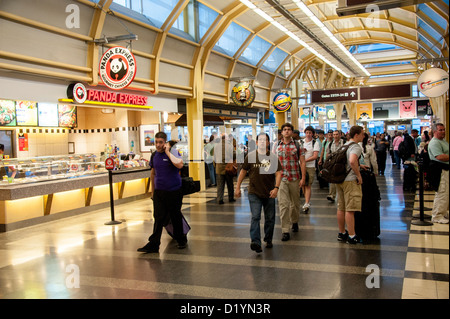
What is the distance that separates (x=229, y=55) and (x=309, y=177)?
7613 mm

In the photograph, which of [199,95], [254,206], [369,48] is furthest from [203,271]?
[369,48]

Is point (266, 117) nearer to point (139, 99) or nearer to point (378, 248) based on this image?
point (139, 99)

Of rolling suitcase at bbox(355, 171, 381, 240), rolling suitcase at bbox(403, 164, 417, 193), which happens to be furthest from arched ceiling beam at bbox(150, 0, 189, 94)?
rolling suitcase at bbox(403, 164, 417, 193)

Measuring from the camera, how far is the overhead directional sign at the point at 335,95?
69.8ft

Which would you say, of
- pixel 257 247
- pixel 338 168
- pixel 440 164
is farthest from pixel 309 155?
pixel 257 247

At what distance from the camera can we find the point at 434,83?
11.8 meters

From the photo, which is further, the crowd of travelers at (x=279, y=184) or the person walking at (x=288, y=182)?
the person walking at (x=288, y=182)

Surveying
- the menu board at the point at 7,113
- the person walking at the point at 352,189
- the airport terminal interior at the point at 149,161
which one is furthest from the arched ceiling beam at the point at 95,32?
the person walking at the point at 352,189

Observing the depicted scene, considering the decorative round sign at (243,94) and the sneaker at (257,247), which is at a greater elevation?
the decorative round sign at (243,94)

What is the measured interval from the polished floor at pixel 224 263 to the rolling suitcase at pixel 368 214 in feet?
0.80

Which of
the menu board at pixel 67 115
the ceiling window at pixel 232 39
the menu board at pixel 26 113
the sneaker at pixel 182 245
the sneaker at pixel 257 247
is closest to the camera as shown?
the sneaker at pixel 257 247

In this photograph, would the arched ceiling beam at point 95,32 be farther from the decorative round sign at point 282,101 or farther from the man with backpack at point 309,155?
the decorative round sign at point 282,101

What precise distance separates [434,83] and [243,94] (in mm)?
6398

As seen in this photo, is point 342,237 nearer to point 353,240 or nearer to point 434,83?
point 353,240
